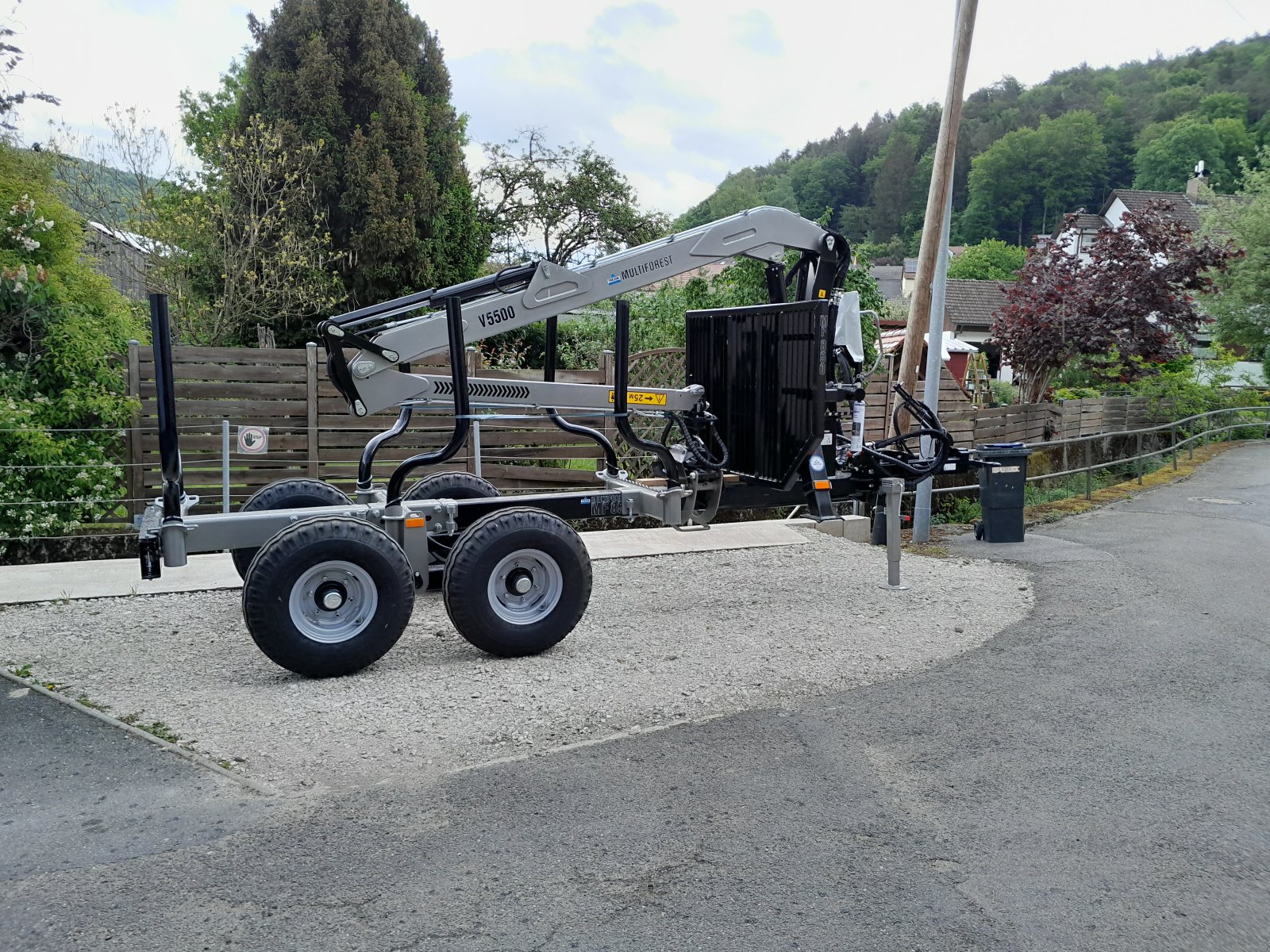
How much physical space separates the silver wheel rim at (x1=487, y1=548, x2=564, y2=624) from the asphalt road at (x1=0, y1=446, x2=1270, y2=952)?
5.31 feet

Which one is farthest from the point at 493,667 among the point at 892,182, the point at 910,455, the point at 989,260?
the point at 892,182

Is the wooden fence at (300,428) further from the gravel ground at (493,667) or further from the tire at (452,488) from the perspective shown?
the gravel ground at (493,667)

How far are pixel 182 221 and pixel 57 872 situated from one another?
52.7 ft

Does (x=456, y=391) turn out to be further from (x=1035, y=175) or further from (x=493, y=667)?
(x=1035, y=175)

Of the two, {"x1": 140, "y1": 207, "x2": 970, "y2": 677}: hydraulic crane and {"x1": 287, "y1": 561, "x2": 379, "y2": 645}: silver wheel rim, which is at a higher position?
{"x1": 140, "y1": 207, "x2": 970, "y2": 677}: hydraulic crane

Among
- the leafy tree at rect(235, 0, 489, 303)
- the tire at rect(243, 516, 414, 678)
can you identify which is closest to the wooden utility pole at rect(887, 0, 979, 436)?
the tire at rect(243, 516, 414, 678)

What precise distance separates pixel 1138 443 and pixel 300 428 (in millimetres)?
13845

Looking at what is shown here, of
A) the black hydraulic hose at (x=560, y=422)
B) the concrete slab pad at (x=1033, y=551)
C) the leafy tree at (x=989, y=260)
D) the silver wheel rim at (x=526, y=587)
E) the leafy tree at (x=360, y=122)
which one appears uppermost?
the leafy tree at (x=989, y=260)

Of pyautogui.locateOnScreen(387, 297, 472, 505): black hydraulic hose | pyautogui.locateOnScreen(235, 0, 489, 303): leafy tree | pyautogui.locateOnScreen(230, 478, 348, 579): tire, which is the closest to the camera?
pyautogui.locateOnScreen(387, 297, 472, 505): black hydraulic hose

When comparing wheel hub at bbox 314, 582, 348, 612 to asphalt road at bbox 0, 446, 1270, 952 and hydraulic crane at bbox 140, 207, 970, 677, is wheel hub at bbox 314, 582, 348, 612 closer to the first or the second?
hydraulic crane at bbox 140, 207, 970, 677

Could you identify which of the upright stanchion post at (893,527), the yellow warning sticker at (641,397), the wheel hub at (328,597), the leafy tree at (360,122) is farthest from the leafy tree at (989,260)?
the wheel hub at (328,597)

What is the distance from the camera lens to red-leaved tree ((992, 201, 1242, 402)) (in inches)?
885

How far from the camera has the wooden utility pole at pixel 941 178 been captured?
39.5 ft

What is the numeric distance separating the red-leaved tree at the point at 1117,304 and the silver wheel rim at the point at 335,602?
19.7 m
